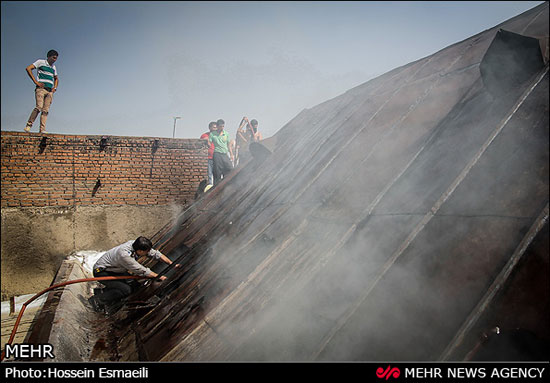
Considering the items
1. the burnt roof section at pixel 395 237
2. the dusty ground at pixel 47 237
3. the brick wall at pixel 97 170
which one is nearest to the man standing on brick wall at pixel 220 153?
the brick wall at pixel 97 170

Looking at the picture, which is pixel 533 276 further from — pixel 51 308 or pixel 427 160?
pixel 51 308

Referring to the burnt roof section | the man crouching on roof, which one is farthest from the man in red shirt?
the burnt roof section

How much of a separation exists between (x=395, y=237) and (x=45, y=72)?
9.21 meters

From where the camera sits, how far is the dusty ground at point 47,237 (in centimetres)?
738

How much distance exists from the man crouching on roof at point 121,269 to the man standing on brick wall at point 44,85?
5.04 metres

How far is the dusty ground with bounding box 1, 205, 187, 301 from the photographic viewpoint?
738cm

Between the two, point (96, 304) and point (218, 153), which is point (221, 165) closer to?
point (218, 153)

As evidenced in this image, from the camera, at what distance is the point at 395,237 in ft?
6.53

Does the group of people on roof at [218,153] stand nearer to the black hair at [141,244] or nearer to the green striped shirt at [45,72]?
the black hair at [141,244]

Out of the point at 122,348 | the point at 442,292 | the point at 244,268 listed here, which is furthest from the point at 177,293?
the point at 442,292
